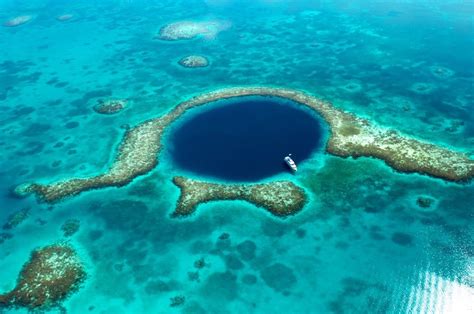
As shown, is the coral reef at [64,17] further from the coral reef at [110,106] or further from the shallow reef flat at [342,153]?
the shallow reef flat at [342,153]

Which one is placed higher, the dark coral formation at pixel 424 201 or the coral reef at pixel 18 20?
the dark coral formation at pixel 424 201

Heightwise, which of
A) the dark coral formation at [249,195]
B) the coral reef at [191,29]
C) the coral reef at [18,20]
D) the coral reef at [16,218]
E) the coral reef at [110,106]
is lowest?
the coral reef at [16,218]

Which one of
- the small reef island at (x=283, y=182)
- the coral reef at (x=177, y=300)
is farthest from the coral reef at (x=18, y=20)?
the coral reef at (x=177, y=300)

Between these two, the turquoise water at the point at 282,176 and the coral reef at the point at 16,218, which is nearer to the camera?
the turquoise water at the point at 282,176

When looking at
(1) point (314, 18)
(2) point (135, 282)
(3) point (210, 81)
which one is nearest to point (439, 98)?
(3) point (210, 81)

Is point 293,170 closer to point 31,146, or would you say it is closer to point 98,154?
point 98,154

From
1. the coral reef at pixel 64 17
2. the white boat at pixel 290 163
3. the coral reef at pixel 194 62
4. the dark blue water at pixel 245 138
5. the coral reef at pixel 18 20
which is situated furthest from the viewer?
the coral reef at pixel 64 17

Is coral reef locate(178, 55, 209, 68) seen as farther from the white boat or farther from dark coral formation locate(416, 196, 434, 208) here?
dark coral formation locate(416, 196, 434, 208)
